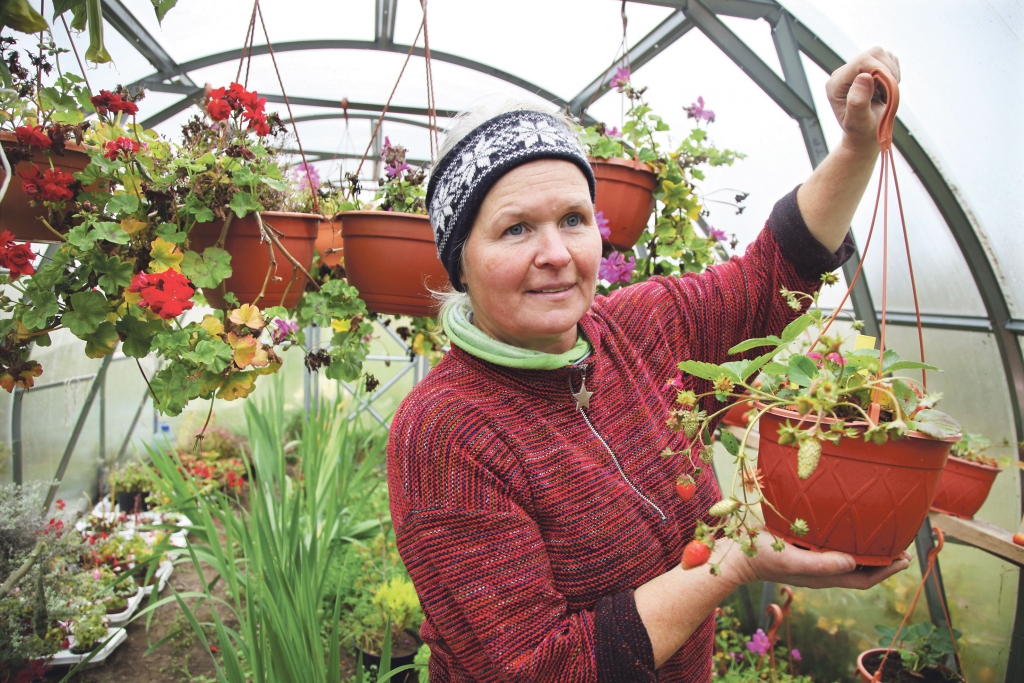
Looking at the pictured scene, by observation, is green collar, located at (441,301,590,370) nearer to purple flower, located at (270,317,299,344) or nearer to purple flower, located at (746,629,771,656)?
purple flower, located at (270,317,299,344)

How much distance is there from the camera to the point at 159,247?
1.14 metres

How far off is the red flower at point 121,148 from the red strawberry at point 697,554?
1.08 meters

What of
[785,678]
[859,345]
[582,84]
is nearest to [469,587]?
[859,345]

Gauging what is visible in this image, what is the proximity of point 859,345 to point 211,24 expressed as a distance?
303 cm

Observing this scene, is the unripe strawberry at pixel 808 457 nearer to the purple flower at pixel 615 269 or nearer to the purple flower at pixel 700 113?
the purple flower at pixel 615 269

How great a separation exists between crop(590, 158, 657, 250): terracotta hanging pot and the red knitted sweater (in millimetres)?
495

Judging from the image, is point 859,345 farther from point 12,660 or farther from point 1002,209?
point 12,660

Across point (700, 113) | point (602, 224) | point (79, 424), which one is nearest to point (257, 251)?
point (602, 224)

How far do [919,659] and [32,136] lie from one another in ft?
8.48

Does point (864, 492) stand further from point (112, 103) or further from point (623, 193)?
point (112, 103)

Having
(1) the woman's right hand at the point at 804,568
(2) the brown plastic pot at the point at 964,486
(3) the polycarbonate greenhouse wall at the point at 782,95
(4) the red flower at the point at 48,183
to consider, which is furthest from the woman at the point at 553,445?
(2) the brown plastic pot at the point at 964,486

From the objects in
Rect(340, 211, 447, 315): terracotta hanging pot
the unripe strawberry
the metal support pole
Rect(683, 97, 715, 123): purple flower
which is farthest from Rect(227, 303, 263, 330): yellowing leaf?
the metal support pole

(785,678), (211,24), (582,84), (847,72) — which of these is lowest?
(785,678)

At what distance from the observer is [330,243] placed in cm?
160
